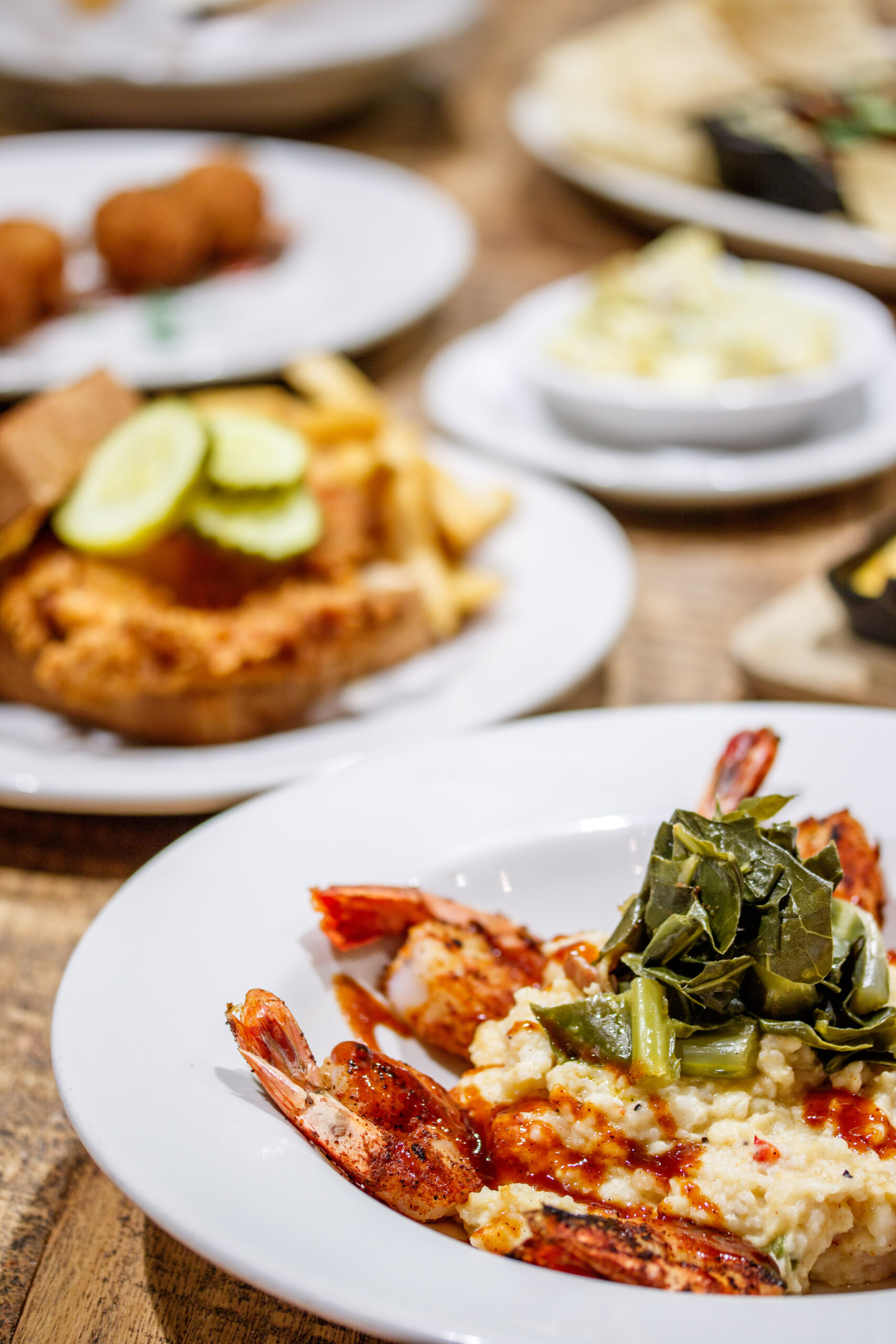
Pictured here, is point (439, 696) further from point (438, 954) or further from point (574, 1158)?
point (574, 1158)

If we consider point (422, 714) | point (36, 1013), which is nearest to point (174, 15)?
point (422, 714)

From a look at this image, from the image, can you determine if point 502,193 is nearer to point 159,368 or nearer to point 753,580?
point 159,368

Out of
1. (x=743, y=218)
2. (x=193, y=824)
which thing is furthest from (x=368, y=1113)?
(x=743, y=218)

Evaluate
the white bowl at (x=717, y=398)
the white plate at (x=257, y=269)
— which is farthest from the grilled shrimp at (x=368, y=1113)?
the white plate at (x=257, y=269)

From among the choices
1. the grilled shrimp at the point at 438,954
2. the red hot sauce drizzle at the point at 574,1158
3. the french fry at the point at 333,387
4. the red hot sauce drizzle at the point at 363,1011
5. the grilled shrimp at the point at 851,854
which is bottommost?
the red hot sauce drizzle at the point at 363,1011

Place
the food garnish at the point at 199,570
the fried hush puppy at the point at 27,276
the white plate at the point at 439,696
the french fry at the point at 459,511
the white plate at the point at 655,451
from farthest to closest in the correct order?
the fried hush puppy at the point at 27,276, the white plate at the point at 655,451, the french fry at the point at 459,511, the food garnish at the point at 199,570, the white plate at the point at 439,696

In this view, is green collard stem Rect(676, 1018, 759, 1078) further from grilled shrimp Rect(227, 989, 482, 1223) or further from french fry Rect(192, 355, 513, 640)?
french fry Rect(192, 355, 513, 640)

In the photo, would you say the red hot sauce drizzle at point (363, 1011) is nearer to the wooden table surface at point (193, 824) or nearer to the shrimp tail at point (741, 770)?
the wooden table surface at point (193, 824)
